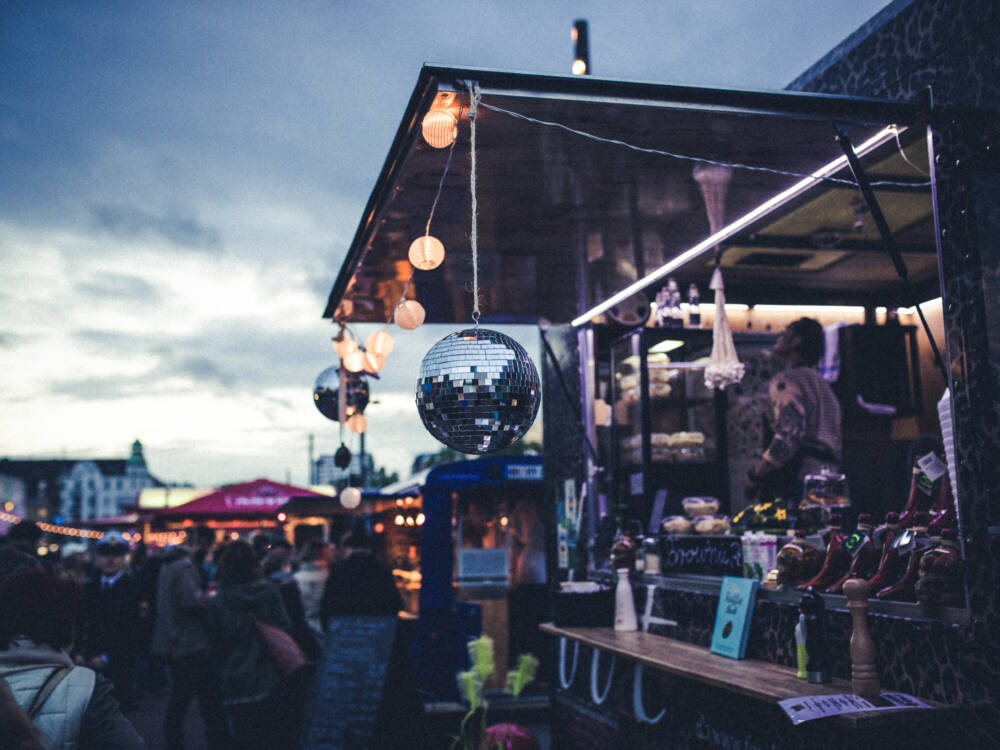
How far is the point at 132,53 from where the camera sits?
7.84 m

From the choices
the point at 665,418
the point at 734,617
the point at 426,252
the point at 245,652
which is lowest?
the point at 245,652

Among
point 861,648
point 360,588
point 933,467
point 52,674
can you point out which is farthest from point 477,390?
point 360,588

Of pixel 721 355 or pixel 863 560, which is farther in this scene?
pixel 721 355

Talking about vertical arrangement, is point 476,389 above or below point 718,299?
below

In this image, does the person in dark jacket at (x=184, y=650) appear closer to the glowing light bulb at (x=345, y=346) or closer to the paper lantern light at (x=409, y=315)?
the glowing light bulb at (x=345, y=346)

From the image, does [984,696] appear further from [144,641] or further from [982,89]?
[144,641]

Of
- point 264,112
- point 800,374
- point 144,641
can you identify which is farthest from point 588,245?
point 144,641

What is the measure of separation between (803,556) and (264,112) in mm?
7470

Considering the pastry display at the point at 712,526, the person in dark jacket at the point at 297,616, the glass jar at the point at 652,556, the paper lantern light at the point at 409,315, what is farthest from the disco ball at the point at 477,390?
the person in dark jacket at the point at 297,616

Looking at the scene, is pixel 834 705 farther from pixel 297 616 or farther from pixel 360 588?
pixel 297 616

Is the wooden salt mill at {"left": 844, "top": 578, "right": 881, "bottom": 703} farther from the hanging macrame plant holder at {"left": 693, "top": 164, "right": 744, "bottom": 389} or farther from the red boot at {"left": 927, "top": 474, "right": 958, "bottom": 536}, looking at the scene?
the hanging macrame plant holder at {"left": 693, "top": 164, "right": 744, "bottom": 389}

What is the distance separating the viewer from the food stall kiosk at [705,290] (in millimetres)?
2916

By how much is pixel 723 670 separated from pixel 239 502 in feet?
41.0

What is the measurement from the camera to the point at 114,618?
286 inches
